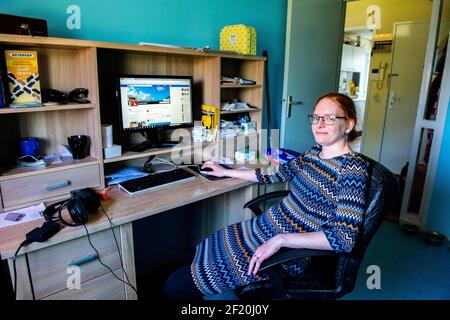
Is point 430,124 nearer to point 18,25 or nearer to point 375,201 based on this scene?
point 375,201

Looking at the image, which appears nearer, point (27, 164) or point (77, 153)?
point (27, 164)

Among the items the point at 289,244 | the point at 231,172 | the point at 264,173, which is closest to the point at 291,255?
the point at 289,244

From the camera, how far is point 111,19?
1.70m

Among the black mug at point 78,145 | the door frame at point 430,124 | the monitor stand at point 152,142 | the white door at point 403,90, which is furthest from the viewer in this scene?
the white door at point 403,90

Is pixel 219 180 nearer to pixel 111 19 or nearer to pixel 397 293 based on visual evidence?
pixel 111 19

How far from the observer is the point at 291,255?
1.10 metres

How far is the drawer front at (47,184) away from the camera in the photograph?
1306 millimetres

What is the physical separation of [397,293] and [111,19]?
7.51ft

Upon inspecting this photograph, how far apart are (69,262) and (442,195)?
2.72m

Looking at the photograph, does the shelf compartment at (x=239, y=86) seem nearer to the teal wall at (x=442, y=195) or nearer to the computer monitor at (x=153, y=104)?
the computer monitor at (x=153, y=104)

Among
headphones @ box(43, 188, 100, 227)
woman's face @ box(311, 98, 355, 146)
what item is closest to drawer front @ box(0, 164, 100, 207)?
headphones @ box(43, 188, 100, 227)

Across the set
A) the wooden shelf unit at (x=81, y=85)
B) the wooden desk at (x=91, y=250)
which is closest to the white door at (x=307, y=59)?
the wooden shelf unit at (x=81, y=85)

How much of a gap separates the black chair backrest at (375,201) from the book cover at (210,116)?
104 cm
